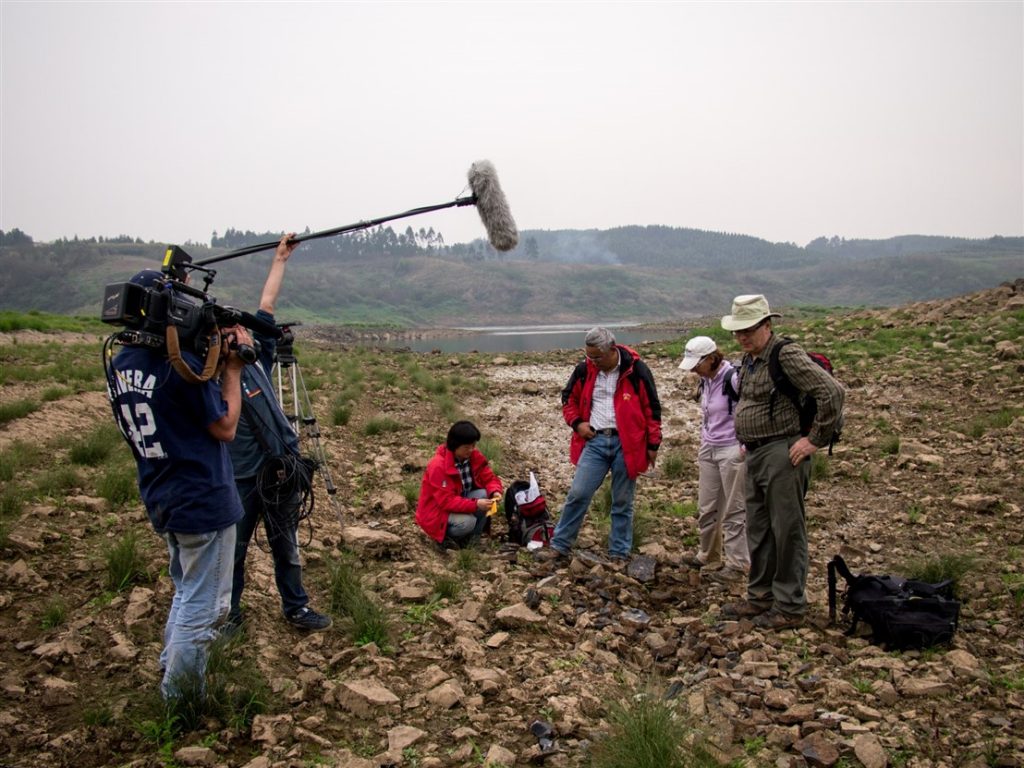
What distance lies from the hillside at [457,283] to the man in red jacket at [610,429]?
286 feet

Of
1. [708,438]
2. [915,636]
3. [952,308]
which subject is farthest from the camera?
[952,308]

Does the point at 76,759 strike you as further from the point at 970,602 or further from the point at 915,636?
the point at 970,602

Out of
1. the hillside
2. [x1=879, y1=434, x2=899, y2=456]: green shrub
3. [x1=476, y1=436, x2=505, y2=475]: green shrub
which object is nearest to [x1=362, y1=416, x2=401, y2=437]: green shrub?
[x1=476, y1=436, x2=505, y2=475]: green shrub

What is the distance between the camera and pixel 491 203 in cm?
527

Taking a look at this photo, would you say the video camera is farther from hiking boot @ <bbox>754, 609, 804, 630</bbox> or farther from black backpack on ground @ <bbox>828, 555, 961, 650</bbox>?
black backpack on ground @ <bbox>828, 555, 961, 650</bbox>

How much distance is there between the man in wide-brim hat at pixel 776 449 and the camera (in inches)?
177

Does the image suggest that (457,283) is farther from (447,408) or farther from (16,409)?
(16,409)

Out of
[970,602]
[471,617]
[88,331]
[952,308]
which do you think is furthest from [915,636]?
[88,331]

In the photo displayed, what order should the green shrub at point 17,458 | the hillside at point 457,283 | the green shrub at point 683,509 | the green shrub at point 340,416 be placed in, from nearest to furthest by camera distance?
1. the green shrub at point 17,458
2. the green shrub at point 683,509
3. the green shrub at point 340,416
4. the hillside at point 457,283

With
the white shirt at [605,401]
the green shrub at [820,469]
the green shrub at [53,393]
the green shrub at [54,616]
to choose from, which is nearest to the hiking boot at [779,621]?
the white shirt at [605,401]

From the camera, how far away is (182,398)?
3.08 metres

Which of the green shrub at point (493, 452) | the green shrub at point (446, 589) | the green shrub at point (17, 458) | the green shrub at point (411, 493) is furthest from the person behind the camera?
the green shrub at point (493, 452)

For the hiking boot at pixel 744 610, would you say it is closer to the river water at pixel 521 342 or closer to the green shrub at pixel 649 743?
the green shrub at pixel 649 743

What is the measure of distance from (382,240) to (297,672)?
169724mm
